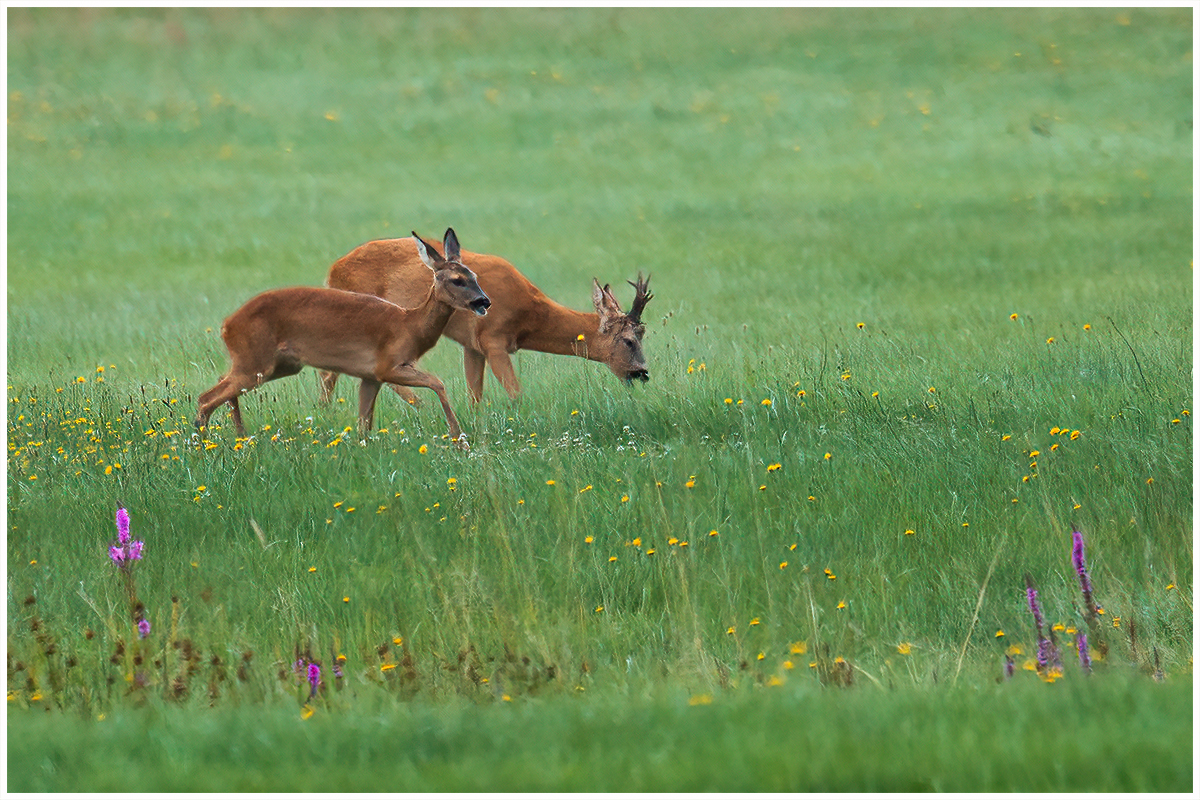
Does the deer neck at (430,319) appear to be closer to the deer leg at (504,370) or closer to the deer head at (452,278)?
the deer head at (452,278)

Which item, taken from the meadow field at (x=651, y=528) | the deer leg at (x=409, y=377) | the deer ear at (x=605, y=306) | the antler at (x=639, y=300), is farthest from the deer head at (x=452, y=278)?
the deer ear at (x=605, y=306)

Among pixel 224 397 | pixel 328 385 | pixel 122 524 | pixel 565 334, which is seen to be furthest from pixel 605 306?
pixel 122 524

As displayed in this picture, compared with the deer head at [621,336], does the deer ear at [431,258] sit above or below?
above

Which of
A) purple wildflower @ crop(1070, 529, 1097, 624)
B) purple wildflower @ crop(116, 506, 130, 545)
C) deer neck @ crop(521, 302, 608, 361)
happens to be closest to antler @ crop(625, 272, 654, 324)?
deer neck @ crop(521, 302, 608, 361)

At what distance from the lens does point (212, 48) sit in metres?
33.3

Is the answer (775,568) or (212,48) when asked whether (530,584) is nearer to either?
(775,568)

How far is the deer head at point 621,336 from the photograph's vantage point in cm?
1095

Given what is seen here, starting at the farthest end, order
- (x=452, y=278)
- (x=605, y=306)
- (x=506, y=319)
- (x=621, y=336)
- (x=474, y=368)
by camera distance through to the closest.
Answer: (x=474, y=368)
(x=506, y=319)
(x=605, y=306)
(x=621, y=336)
(x=452, y=278)

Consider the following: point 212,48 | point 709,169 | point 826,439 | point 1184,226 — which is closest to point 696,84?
point 709,169

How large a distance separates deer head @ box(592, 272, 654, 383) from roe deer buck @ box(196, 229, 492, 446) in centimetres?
164

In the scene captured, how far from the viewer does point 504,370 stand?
11.0 metres

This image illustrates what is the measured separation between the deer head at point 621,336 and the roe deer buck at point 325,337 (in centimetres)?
164

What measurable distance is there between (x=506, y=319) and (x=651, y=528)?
4604 millimetres

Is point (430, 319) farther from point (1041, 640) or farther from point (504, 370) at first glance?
point (1041, 640)
